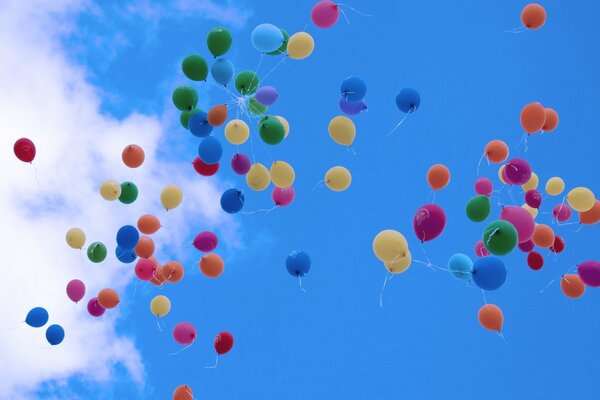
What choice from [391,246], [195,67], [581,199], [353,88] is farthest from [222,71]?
[581,199]

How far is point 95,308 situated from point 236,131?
3118 mm

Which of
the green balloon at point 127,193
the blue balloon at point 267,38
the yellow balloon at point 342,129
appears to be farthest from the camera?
the green balloon at point 127,193

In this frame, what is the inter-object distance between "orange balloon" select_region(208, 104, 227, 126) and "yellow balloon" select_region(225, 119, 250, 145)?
0.93 feet

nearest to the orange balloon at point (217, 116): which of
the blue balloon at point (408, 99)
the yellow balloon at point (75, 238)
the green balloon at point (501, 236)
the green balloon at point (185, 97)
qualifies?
the green balloon at point (185, 97)

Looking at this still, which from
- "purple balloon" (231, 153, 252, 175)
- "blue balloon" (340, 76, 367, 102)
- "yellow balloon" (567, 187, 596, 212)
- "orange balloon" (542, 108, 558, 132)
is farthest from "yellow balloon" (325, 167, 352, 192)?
"yellow balloon" (567, 187, 596, 212)

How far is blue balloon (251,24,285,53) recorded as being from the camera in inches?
286

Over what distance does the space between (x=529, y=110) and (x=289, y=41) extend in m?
2.93

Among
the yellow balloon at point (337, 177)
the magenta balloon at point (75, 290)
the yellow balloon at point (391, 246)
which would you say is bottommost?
the yellow balloon at point (391, 246)

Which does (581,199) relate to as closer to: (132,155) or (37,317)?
(132,155)

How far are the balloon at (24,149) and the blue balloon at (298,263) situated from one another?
371cm

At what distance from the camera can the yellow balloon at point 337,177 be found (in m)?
7.82

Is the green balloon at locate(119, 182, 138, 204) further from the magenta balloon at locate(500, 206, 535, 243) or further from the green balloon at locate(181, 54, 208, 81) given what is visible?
the magenta balloon at locate(500, 206, 535, 243)

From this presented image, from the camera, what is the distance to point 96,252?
8164mm

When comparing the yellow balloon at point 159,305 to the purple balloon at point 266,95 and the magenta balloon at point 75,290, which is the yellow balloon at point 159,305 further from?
the purple balloon at point 266,95
